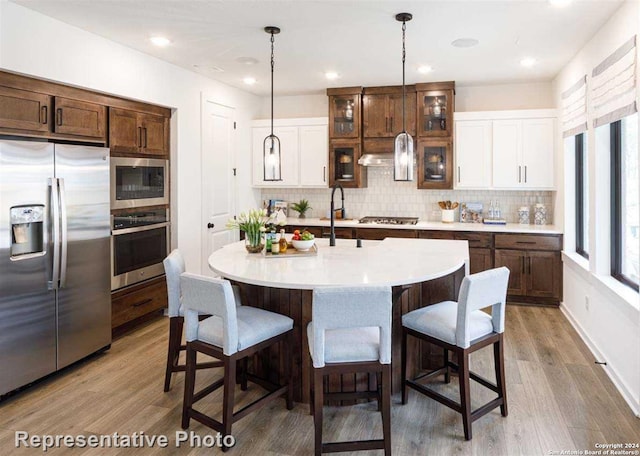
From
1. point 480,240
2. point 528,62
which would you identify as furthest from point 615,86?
point 480,240

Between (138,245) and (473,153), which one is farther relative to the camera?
(473,153)

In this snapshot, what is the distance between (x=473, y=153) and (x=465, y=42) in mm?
1932

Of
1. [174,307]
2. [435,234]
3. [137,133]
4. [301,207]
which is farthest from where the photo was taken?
[301,207]

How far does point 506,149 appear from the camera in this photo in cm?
575

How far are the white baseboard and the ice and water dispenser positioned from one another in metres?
4.01

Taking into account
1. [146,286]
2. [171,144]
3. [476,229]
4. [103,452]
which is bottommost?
[103,452]

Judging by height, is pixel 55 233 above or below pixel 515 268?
above

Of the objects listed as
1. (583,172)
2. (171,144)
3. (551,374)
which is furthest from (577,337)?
(171,144)

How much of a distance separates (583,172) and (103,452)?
494cm

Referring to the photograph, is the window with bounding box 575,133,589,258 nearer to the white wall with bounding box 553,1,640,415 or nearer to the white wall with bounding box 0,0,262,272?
the white wall with bounding box 553,1,640,415

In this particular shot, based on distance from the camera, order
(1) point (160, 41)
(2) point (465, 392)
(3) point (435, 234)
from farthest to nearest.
Answer: (3) point (435, 234)
(1) point (160, 41)
(2) point (465, 392)

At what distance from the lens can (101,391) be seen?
327 cm

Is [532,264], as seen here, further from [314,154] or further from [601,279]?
[314,154]

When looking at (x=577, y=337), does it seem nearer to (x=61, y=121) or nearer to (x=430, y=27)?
(x=430, y=27)
